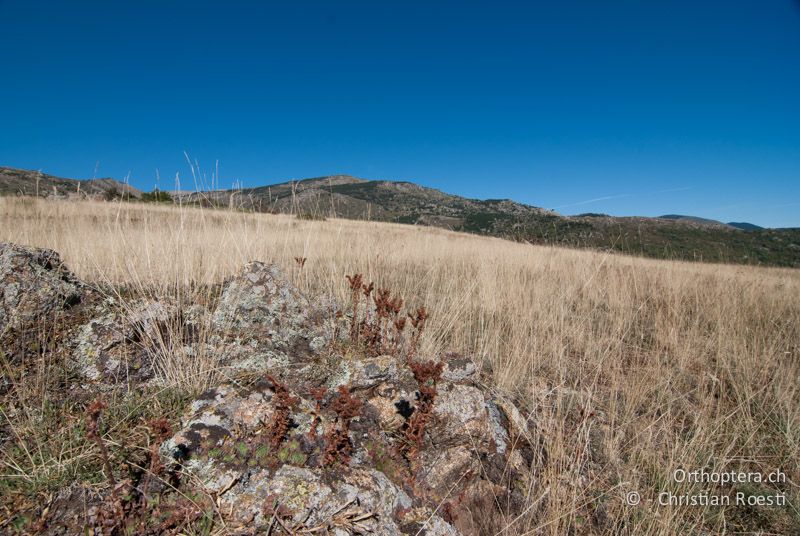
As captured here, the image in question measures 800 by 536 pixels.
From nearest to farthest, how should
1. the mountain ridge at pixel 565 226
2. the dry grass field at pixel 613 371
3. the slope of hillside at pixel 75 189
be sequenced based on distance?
the dry grass field at pixel 613 371 → the slope of hillside at pixel 75 189 → the mountain ridge at pixel 565 226

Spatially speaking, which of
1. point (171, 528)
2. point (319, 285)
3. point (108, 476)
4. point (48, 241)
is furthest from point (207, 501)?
point (48, 241)

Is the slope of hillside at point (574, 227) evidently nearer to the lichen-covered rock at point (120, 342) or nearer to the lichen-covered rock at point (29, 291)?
the lichen-covered rock at point (29, 291)

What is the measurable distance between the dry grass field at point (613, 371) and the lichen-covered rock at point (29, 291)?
0.97 ft

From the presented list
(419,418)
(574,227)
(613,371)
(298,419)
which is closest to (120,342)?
(298,419)

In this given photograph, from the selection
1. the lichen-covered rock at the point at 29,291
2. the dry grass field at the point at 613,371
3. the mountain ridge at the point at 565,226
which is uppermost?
the mountain ridge at the point at 565,226

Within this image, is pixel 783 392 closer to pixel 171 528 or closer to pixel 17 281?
pixel 171 528

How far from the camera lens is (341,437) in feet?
4.63

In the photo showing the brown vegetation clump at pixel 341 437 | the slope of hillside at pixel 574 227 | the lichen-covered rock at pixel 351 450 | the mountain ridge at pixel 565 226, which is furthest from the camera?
the slope of hillside at pixel 574 227

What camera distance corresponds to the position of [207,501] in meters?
1.19

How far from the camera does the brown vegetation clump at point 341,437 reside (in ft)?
4.55

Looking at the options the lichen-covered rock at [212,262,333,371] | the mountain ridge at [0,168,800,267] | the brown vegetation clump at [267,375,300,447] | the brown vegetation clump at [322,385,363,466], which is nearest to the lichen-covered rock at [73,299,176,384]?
the lichen-covered rock at [212,262,333,371]

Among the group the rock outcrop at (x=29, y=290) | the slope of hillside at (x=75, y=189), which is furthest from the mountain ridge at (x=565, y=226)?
the rock outcrop at (x=29, y=290)

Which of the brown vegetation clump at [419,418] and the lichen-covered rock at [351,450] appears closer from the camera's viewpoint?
the lichen-covered rock at [351,450]

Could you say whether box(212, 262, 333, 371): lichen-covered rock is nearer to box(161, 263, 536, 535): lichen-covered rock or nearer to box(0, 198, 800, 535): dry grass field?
box(161, 263, 536, 535): lichen-covered rock
